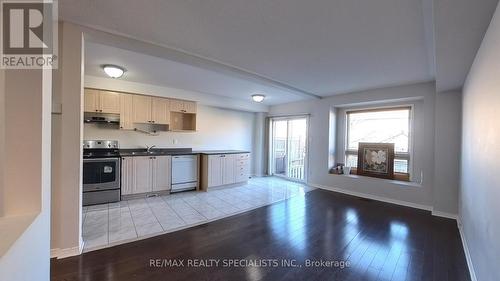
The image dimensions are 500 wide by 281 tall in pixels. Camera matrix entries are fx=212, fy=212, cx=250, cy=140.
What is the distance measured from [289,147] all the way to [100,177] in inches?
Answer: 195

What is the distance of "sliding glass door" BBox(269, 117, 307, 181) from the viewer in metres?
6.38

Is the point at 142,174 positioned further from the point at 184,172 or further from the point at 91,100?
the point at 91,100

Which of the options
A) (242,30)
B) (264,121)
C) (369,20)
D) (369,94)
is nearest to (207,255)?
(242,30)

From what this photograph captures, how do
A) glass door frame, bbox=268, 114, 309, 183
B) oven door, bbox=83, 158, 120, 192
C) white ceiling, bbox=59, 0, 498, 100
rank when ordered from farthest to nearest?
1. glass door frame, bbox=268, 114, 309, 183
2. oven door, bbox=83, 158, 120, 192
3. white ceiling, bbox=59, 0, 498, 100

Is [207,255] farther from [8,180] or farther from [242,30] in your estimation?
[242,30]

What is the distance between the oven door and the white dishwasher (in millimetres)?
1096

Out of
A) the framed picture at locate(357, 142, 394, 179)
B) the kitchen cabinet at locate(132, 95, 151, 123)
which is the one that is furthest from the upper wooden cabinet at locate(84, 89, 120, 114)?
the framed picture at locate(357, 142, 394, 179)

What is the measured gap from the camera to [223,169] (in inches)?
207

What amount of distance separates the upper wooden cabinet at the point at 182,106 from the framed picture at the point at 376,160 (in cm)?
420

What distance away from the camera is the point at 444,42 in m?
1.96

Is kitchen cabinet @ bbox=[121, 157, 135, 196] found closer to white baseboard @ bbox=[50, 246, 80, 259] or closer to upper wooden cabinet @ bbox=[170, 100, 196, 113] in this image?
upper wooden cabinet @ bbox=[170, 100, 196, 113]

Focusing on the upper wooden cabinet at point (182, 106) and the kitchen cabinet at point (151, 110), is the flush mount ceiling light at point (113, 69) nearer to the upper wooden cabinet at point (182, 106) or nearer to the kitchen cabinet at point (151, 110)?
the kitchen cabinet at point (151, 110)

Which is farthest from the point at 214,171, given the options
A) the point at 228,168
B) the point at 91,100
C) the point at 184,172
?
the point at 91,100

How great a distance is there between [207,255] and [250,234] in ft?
2.29
